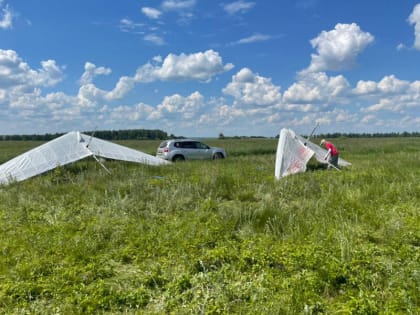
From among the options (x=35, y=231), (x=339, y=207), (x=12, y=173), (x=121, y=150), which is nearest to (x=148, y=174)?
(x=121, y=150)

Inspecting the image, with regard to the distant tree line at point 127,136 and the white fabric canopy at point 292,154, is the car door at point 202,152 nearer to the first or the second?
the white fabric canopy at point 292,154

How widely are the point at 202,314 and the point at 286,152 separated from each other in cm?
980

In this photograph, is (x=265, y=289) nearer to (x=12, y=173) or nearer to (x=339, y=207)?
(x=339, y=207)

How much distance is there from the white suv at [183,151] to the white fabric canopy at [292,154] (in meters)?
6.57

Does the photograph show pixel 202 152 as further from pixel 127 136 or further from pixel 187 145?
pixel 127 136

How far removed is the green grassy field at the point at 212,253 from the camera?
3.14 meters

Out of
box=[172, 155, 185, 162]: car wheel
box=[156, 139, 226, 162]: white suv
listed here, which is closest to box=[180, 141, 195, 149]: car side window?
box=[156, 139, 226, 162]: white suv

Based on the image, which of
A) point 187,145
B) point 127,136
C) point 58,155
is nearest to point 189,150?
point 187,145

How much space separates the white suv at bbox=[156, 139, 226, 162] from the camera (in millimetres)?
17703

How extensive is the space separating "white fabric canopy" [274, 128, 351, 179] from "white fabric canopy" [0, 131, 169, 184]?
6088 mm

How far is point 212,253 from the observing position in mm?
4203

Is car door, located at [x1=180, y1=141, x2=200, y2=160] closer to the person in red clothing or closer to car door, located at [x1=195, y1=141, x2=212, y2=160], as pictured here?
car door, located at [x1=195, y1=141, x2=212, y2=160]

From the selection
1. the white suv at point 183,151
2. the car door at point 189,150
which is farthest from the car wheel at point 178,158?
the car door at point 189,150

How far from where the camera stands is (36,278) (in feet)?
12.3
